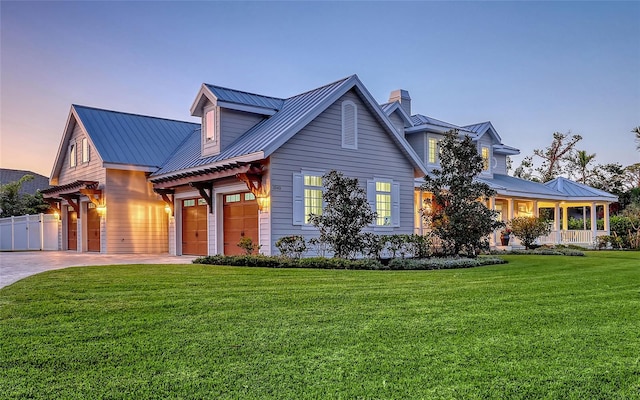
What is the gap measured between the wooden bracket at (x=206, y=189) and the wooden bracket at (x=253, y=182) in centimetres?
271

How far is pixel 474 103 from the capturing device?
1261 inches

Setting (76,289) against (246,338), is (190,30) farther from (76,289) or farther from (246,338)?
(246,338)

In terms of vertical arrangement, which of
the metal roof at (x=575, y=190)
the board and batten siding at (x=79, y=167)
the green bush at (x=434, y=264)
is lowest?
the green bush at (x=434, y=264)

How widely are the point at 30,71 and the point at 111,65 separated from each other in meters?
2.90

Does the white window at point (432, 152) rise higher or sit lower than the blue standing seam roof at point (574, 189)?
higher

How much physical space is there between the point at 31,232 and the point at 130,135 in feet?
29.5

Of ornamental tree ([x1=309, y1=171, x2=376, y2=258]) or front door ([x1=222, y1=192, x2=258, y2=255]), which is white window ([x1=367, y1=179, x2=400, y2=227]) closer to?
ornamental tree ([x1=309, y1=171, x2=376, y2=258])

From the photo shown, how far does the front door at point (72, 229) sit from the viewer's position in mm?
25017

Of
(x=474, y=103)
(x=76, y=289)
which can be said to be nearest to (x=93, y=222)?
(x=76, y=289)

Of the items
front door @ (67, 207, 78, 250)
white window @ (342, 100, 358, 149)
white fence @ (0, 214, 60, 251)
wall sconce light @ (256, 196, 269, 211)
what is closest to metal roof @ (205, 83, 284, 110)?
white window @ (342, 100, 358, 149)

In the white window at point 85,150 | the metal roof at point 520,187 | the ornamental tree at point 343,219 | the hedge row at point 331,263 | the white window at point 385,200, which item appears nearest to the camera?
the hedge row at point 331,263

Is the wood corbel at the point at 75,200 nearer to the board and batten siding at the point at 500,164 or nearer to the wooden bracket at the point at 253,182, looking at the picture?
the wooden bracket at the point at 253,182

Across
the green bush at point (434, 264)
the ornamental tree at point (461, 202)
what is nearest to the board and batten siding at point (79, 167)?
the green bush at point (434, 264)

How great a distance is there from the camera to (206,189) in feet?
58.5
